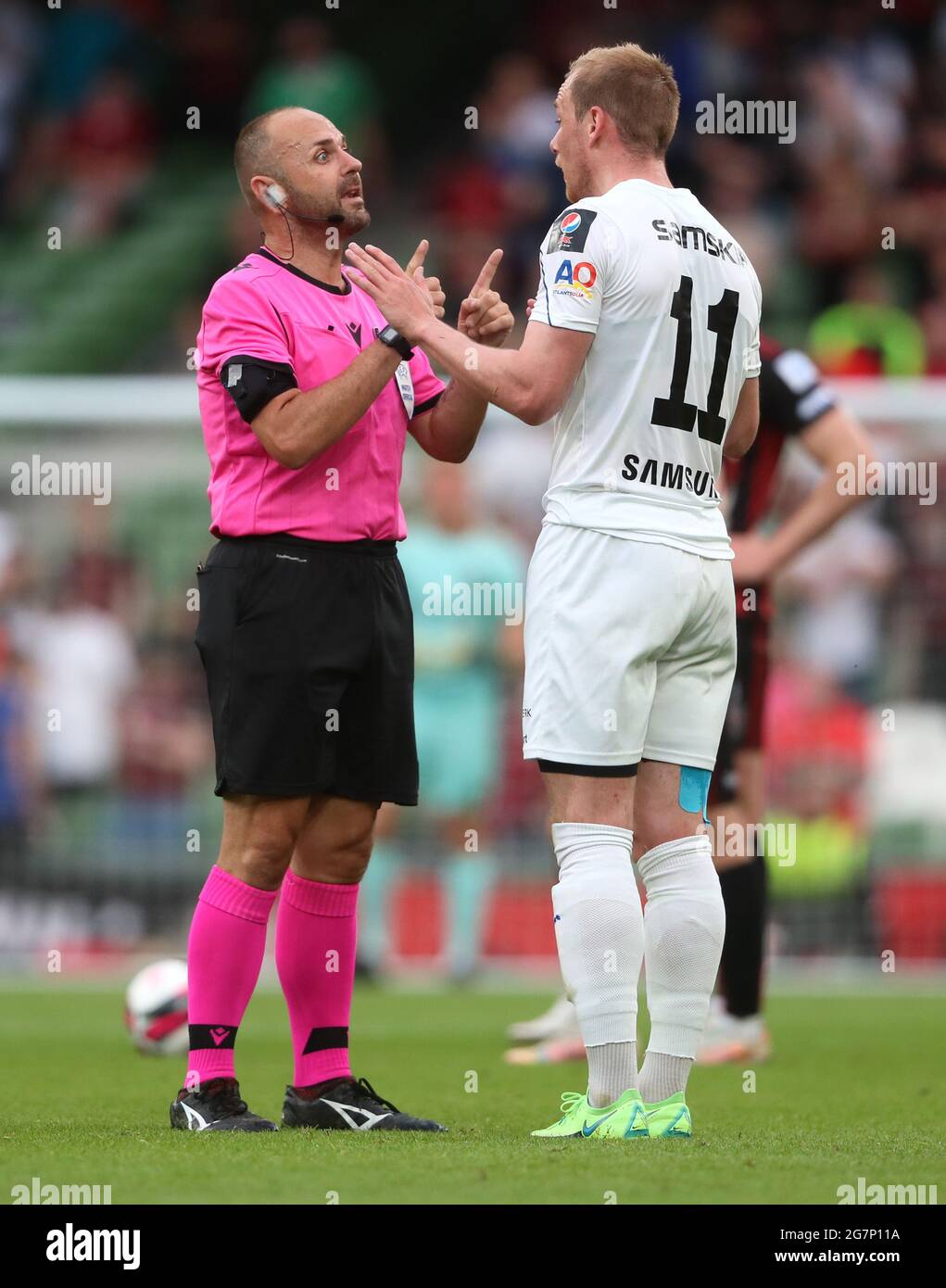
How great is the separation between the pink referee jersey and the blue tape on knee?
0.88 metres

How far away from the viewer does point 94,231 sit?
15.1 meters

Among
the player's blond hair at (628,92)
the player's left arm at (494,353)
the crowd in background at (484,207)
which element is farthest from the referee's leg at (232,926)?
the crowd in background at (484,207)

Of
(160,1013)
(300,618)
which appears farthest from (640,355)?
(160,1013)

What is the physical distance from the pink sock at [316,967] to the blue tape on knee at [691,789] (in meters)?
0.80

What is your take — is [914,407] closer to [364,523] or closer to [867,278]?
[867,278]

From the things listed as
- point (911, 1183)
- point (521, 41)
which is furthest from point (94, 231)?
point (911, 1183)

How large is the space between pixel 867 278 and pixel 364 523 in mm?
8668

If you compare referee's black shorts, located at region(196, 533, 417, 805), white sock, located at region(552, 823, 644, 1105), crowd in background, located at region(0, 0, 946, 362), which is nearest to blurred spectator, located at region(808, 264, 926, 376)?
crowd in background, located at region(0, 0, 946, 362)

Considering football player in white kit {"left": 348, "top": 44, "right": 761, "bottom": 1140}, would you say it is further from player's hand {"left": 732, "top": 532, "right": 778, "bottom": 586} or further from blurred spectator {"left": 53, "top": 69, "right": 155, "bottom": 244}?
blurred spectator {"left": 53, "top": 69, "right": 155, "bottom": 244}

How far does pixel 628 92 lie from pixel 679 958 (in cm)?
182

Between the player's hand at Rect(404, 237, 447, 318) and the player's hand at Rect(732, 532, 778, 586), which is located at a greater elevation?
the player's hand at Rect(404, 237, 447, 318)

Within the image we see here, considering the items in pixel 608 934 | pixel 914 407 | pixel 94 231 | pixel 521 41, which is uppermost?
pixel 521 41

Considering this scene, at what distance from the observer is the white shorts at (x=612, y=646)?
4.30 metres

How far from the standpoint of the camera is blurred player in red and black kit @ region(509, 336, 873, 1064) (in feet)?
21.0
